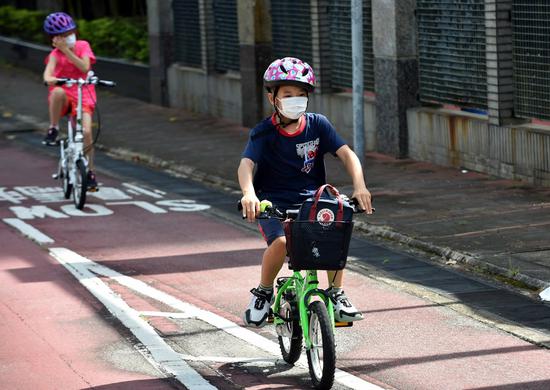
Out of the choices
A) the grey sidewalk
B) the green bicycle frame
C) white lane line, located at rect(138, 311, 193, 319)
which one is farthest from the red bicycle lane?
the grey sidewalk

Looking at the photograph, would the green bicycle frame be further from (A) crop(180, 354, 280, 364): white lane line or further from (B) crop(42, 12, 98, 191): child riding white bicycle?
(B) crop(42, 12, 98, 191): child riding white bicycle

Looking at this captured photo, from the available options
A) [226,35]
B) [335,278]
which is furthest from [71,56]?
[226,35]

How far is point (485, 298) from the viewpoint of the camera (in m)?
10.8

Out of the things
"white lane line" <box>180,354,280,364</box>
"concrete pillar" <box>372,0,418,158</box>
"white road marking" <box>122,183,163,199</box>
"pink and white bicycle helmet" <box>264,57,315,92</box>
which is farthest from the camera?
"concrete pillar" <box>372,0,418,158</box>

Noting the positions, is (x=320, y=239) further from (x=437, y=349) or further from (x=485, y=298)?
(x=485, y=298)

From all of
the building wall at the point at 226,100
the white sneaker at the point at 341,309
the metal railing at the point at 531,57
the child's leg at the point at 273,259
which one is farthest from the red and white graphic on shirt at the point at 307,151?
the building wall at the point at 226,100

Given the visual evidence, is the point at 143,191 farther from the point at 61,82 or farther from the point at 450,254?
the point at 450,254

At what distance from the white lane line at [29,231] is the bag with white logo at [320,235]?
21.7 feet

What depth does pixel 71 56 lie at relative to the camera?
1630 cm

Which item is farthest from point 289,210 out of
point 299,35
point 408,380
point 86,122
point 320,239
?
point 299,35

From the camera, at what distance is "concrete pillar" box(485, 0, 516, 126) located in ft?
56.0

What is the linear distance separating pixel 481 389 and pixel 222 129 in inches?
653

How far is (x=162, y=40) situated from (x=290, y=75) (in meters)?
20.2

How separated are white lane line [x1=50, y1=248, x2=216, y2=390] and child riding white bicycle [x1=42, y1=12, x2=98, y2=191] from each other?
3363mm
